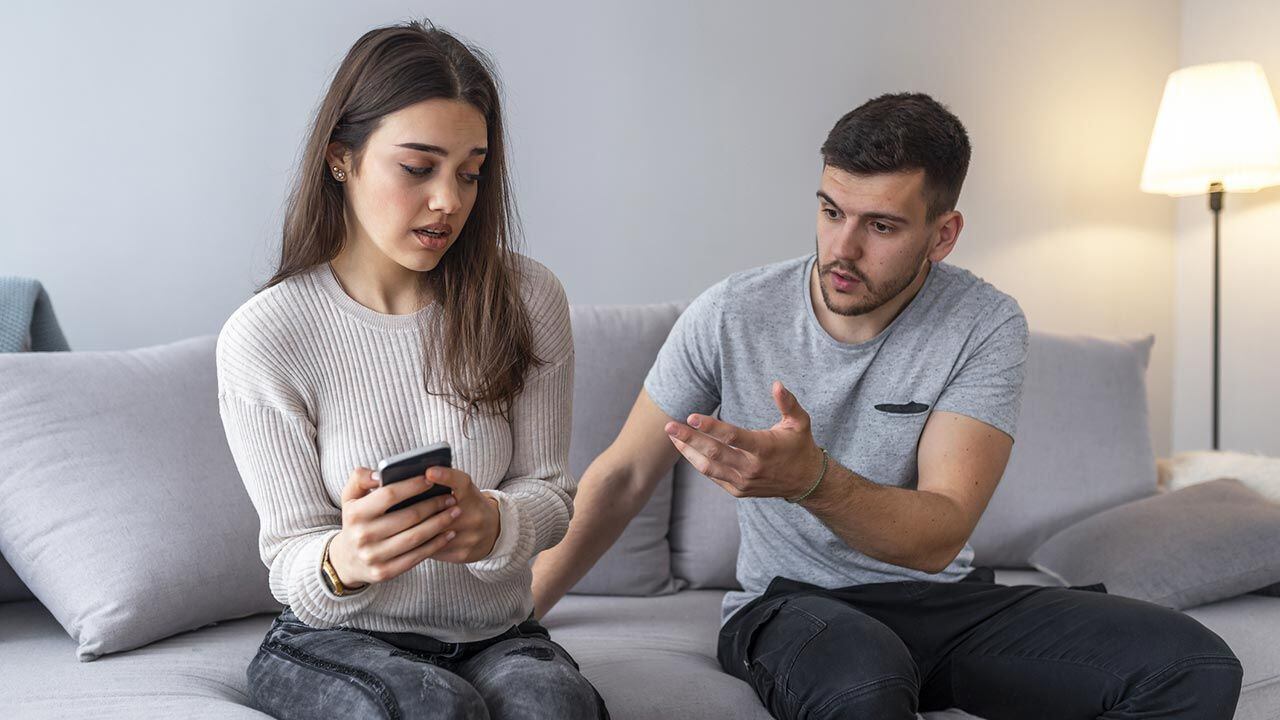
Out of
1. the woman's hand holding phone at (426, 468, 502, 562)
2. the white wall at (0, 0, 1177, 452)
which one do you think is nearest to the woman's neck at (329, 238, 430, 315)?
the woman's hand holding phone at (426, 468, 502, 562)

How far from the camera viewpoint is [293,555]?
1269 mm

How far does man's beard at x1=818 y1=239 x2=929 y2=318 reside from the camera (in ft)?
5.39

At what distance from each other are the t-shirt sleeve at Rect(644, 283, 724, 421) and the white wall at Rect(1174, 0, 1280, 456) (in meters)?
2.16

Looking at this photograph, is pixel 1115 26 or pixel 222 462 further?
pixel 1115 26

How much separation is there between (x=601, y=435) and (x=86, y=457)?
33.3 inches

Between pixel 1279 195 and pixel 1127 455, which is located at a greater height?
pixel 1279 195

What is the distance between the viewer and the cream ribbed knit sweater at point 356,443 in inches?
51.3

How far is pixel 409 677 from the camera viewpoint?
1.18m

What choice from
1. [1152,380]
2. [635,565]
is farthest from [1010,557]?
[1152,380]

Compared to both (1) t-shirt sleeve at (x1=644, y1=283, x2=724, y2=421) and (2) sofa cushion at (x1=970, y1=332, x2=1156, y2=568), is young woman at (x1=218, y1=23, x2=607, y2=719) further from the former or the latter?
(2) sofa cushion at (x1=970, y1=332, x2=1156, y2=568)

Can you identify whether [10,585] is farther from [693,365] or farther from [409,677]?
[693,365]

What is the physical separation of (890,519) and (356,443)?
68 cm

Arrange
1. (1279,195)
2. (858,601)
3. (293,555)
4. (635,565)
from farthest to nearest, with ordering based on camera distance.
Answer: (1279,195), (635,565), (858,601), (293,555)

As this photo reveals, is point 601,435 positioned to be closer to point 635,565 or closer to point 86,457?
point 635,565
